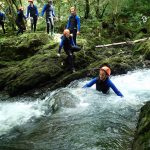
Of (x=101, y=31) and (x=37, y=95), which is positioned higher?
(x=101, y=31)

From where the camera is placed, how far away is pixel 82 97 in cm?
1233

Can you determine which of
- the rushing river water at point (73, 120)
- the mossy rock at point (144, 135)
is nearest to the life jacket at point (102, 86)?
the rushing river water at point (73, 120)

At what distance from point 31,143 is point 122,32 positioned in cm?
1742

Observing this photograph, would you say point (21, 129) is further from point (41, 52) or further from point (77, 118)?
point (41, 52)

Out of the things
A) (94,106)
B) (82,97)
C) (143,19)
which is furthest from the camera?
(143,19)

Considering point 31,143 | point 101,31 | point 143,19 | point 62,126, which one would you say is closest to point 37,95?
point 62,126

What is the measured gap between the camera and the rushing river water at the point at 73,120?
8.45m

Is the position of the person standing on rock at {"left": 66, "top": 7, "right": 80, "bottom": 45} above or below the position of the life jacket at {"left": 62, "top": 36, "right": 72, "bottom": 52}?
above

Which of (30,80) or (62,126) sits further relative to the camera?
(30,80)

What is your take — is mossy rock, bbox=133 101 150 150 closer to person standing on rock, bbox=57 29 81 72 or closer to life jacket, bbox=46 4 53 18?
person standing on rock, bbox=57 29 81 72

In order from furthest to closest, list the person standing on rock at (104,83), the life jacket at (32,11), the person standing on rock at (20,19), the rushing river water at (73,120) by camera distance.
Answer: the person standing on rock at (20,19)
the life jacket at (32,11)
the person standing on rock at (104,83)
the rushing river water at (73,120)

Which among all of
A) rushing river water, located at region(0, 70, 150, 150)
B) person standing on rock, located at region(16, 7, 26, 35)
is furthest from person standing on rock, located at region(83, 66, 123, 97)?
person standing on rock, located at region(16, 7, 26, 35)

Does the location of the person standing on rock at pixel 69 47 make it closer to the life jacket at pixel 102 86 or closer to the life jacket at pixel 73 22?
the life jacket at pixel 73 22

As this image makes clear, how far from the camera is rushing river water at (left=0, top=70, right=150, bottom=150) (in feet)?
27.7
